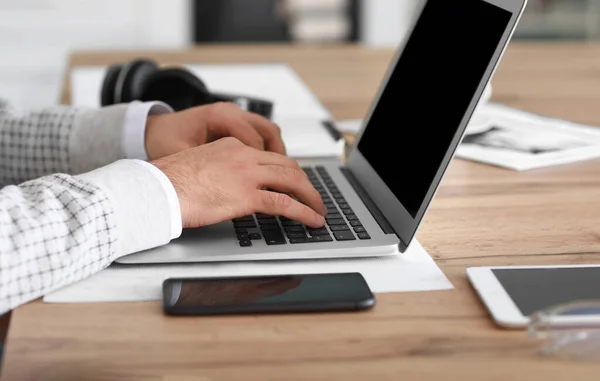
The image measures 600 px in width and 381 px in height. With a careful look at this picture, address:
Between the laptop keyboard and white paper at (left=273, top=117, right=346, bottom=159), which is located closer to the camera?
the laptop keyboard

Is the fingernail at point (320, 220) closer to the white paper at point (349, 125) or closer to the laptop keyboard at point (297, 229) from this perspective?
the laptop keyboard at point (297, 229)

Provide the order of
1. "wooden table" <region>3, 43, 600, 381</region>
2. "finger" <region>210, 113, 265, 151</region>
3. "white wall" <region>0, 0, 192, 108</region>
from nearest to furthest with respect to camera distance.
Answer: "wooden table" <region>3, 43, 600, 381</region>, "finger" <region>210, 113, 265, 151</region>, "white wall" <region>0, 0, 192, 108</region>

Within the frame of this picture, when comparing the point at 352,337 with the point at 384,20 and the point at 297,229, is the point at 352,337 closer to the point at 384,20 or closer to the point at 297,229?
the point at 297,229

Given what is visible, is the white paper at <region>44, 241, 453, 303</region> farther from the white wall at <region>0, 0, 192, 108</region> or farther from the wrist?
the white wall at <region>0, 0, 192, 108</region>

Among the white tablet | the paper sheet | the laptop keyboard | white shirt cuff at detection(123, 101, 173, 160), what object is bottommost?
the paper sheet

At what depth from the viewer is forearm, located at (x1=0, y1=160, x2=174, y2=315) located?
0.73m

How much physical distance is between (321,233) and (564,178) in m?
0.42

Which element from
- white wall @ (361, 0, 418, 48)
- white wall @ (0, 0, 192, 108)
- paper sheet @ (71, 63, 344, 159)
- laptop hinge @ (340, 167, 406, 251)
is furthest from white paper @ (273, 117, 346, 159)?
white wall @ (361, 0, 418, 48)

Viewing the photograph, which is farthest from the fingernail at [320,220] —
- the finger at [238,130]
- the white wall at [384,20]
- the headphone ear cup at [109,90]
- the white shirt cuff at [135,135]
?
the white wall at [384,20]

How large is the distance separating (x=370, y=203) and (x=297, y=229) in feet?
0.44

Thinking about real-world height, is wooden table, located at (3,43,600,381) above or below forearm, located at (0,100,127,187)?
above

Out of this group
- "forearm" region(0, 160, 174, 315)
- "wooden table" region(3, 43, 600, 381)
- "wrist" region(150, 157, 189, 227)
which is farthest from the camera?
"wrist" region(150, 157, 189, 227)

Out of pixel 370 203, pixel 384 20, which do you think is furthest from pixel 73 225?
pixel 384 20

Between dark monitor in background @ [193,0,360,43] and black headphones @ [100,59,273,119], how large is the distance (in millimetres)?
2328
